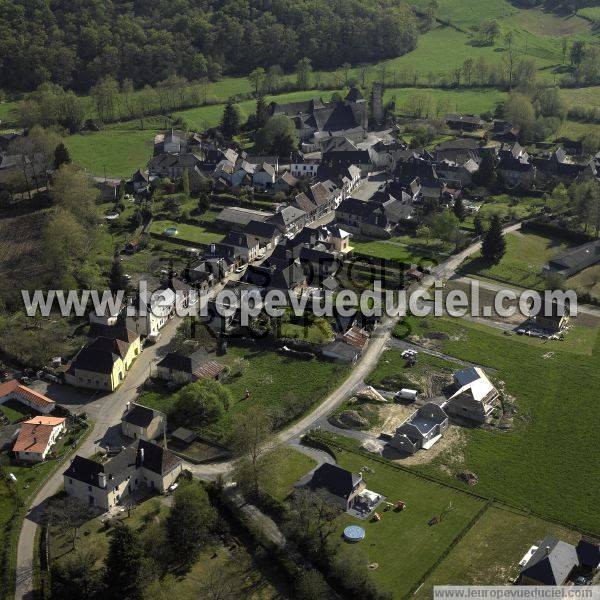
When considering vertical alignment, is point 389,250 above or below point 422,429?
above

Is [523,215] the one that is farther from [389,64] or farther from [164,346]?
[389,64]

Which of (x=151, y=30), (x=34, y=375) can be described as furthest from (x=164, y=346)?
(x=151, y=30)

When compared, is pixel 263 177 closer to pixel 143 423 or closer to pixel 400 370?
pixel 400 370

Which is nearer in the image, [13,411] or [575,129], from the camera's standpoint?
[13,411]

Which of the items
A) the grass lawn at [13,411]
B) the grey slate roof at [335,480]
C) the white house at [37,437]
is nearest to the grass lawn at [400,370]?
the grey slate roof at [335,480]

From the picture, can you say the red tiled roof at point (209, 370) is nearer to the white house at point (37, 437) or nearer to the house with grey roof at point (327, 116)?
the white house at point (37, 437)

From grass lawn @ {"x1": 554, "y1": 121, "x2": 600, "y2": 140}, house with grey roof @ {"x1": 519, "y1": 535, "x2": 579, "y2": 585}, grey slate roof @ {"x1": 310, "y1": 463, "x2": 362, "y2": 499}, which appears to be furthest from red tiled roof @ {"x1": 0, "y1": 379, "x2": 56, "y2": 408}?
grass lawn @ {"x1": 554, "y1": 121, "x2": 600, "y2": 140}

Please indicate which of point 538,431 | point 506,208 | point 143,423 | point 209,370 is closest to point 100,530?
point 143,423
